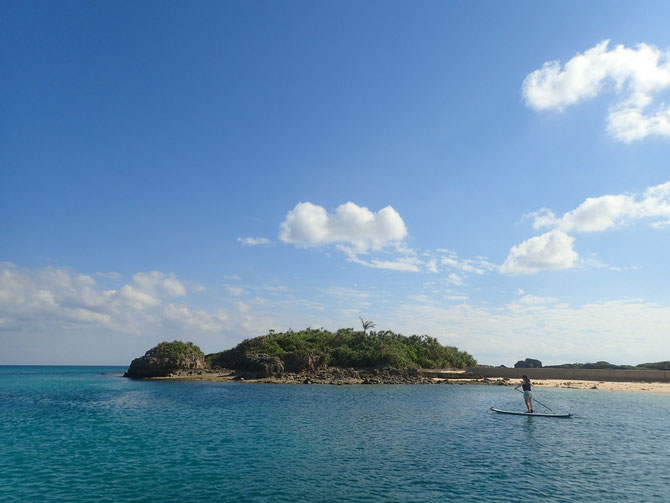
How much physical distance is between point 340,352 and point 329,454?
72988mm

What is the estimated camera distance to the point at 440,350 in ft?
337

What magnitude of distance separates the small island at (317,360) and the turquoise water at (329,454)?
4255 centimetres

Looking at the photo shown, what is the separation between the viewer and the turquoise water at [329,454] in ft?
60.6

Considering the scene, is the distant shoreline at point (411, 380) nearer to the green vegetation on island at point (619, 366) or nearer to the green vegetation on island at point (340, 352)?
the green vegetation on island at point (340, 352)

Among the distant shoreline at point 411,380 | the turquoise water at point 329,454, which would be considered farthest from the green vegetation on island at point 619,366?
the turquoise water at point 329,454

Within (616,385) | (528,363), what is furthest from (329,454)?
(528,363)

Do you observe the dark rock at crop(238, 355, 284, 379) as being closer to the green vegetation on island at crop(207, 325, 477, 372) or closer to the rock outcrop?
the green vegetation on island at crop(207, 325, 477, 372)

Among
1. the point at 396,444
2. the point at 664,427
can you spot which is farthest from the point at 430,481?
the point at 664,427

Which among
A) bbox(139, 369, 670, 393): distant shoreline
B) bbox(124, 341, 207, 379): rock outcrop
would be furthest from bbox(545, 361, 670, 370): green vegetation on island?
bbox(124, 341, 207, 379): rock outcrop

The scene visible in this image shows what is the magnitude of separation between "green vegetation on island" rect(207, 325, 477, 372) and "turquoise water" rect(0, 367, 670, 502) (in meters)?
46.9

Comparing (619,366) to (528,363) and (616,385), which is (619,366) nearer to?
(528,363)

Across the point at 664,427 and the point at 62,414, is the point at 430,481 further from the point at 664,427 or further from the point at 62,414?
the point at 62,414

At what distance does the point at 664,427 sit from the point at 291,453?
33805 mm

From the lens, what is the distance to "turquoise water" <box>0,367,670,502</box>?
18469 mm
